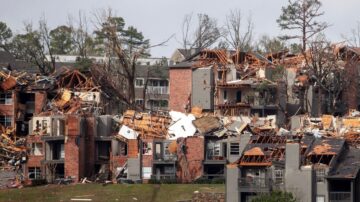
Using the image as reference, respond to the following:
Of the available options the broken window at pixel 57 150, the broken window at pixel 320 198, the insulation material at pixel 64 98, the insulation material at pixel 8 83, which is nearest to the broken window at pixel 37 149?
the broken window at pixel 57 150

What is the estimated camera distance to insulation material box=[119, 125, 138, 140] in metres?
95.9

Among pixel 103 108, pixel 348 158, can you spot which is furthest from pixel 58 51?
pixel 348 158

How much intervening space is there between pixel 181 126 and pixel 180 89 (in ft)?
43.4

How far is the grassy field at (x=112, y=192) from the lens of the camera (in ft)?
278

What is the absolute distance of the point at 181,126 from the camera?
9669 cm

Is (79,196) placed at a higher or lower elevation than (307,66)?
lower

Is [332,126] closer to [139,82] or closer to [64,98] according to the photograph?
[64,98]

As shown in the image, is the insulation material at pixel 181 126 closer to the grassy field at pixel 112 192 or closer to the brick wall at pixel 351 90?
the grassy field at pixel 112 192

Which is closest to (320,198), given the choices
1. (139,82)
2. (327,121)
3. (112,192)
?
(112,192)

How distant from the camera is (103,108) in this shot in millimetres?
104375

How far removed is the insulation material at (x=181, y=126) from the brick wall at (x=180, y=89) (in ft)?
36.8

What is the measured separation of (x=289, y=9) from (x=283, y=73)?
15.5 metres

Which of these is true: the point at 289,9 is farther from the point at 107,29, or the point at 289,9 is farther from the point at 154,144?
the point at 154,144

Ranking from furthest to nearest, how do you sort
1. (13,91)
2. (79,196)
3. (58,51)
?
(58,51) < (13,91) < (79,196)
